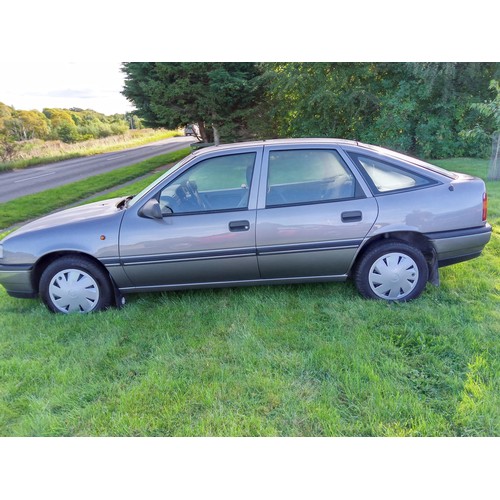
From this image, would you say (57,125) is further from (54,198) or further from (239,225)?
(239,225)

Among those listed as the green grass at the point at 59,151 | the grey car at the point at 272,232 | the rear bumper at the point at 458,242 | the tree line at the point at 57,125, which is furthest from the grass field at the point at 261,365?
the tree line at the point at 57,125

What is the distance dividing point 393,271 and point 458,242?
2.13 ft

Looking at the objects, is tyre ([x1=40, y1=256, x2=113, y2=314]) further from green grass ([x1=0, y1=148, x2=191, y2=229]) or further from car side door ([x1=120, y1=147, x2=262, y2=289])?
green grass ([x1=0, y1=148, x2=191, y2=229])

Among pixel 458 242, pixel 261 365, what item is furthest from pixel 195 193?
pixel 458 242

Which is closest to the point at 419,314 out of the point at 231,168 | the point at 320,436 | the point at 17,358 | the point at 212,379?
the point at 320,436

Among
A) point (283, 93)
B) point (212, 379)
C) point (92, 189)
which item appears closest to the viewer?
point (212, 379)

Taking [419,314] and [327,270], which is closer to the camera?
[419,314]

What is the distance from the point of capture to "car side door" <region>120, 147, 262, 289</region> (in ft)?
10.8

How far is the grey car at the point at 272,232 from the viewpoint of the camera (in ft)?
10.8

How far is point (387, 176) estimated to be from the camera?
3.41 metres

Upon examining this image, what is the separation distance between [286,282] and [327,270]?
1.32ft

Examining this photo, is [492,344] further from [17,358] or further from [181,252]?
[17,358]

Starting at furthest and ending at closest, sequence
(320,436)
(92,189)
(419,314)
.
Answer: (92,189) < (419,314) < (320,436)

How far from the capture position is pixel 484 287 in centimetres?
354
